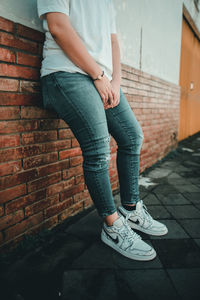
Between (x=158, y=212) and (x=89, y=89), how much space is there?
4.16 feet

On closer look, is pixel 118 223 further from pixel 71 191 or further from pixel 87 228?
pixel 71 191

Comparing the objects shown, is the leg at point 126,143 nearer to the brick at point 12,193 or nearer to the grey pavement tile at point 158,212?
the grey pavement tile at point 158,212

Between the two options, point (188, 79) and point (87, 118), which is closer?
point (87, 118)

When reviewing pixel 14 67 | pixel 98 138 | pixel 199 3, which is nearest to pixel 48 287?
pixel 98 138

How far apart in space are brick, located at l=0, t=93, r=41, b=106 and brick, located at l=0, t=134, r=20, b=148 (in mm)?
188

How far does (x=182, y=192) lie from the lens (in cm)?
233

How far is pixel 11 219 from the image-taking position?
1.26m

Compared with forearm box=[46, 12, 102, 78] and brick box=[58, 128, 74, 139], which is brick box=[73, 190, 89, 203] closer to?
brick box=[58, 128, 74, 139]

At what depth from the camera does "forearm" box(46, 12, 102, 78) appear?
105 centimetres

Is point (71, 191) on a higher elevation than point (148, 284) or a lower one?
higher

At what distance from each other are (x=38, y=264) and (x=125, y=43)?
92.2 inches

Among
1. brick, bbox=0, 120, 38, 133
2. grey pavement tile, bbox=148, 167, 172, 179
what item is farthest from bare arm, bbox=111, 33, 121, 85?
grey pavement tile, bbox=148, 167, 172, 179

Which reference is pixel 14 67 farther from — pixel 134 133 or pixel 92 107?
pixel 134 133

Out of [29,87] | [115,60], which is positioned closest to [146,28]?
[115,60]
